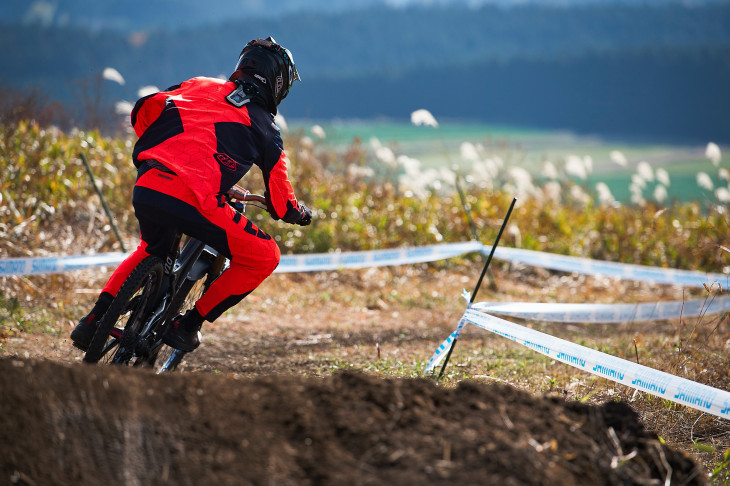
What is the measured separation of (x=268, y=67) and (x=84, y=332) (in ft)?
6.26

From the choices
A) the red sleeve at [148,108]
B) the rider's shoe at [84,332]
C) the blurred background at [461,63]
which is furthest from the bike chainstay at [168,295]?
the blurred background at [461,63]

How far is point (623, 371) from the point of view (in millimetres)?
4668

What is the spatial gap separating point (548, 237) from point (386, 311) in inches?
155

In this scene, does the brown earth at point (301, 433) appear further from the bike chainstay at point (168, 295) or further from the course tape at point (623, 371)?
the bike chainstay at point (168, 295)

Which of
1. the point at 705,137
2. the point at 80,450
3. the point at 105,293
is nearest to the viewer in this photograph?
the point at 80,450

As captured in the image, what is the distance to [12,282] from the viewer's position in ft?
23.7

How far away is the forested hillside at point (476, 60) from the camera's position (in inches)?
1740

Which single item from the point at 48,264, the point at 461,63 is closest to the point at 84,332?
the point at 48,264

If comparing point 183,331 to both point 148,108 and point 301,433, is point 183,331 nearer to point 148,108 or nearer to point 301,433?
point 148,108

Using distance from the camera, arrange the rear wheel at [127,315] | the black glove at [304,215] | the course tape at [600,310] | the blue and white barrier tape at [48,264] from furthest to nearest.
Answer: the blue and white barrier tape at [48,264], the course tape at [600,310], the black glove at [304,215], the rear wheel at [127,315]

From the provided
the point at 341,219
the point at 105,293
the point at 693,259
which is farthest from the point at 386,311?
the point at 693,259

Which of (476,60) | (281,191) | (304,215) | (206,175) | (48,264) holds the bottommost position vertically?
(476,60)

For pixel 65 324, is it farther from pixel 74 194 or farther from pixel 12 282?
pixel 74 194

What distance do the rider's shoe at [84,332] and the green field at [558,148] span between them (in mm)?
25385
